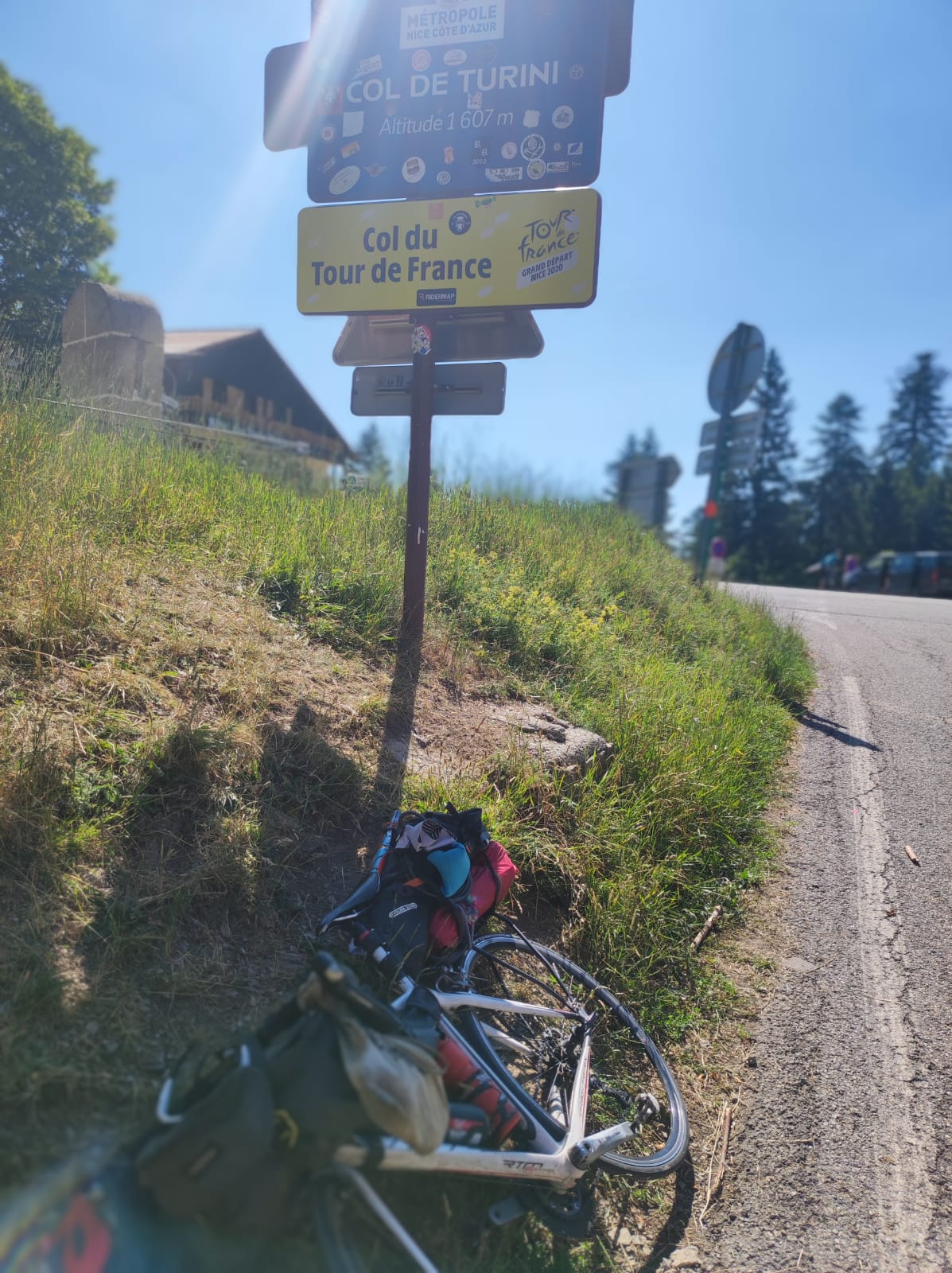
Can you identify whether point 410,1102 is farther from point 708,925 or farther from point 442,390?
point 442,390

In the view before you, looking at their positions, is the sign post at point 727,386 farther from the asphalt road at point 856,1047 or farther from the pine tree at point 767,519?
the pine tree at point 767,519

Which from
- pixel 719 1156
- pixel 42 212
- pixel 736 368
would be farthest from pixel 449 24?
pixel 42 212

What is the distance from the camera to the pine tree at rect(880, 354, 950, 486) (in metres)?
57.6

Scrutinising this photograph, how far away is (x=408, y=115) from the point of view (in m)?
4.69

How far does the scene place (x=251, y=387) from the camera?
25.5m

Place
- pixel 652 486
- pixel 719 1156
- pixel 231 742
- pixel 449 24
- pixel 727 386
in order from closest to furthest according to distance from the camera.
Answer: pixel 719 1156 < pixel 231 742 < pixel 449 24 < pixel 727 386 < pixel 652 486

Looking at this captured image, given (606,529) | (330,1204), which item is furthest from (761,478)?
(330,1204)

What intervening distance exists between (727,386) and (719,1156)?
9.31m

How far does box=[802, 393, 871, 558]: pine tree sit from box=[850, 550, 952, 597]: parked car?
30.0 meters

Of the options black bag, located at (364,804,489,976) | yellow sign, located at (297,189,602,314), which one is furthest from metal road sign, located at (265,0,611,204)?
black bag, located at (364,804,489,976)

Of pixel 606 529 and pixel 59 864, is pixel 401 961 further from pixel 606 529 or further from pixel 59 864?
pixel 606 529

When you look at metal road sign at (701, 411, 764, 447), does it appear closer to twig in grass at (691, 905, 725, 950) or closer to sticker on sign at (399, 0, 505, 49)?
sticker on sign at (399, 0, 505, 49)

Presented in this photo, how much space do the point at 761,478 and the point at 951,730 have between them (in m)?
53.7

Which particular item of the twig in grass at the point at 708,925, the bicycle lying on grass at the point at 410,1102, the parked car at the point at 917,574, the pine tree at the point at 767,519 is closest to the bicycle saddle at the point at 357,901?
the bicycle lying on grass at the point at 410,1102
